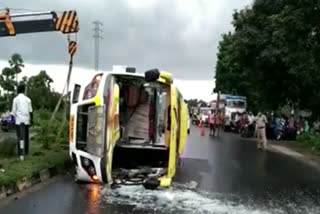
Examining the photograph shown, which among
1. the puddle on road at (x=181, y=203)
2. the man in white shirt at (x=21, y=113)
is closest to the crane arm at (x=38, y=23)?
A: the man in white shirt at (x=21, y=113)

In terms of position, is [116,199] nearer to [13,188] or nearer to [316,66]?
[13,188]

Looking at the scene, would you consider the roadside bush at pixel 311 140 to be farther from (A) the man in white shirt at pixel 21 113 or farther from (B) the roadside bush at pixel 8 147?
(A) the man in white shirt at pixel 21 113

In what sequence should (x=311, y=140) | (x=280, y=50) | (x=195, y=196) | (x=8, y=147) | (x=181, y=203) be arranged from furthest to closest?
(x=311, y=140) < (x=280, y=50) < (x=8, y=147) < (x=195, y=196) < (x=181, y=203)

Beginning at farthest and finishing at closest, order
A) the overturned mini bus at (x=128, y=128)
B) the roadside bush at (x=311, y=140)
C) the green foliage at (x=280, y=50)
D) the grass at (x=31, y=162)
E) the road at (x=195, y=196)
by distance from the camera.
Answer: the roadside bush at (x=311, y=140) → the green foliage at (x=280, y=50) → the grass at (x=31, y=162) → the overturned mini bus at (x=128, y=128) → the road at (x=195, y=196)

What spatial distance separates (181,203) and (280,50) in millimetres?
19750

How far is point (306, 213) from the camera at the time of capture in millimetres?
9977

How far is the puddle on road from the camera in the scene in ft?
31.8

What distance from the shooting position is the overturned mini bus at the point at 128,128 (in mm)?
10750

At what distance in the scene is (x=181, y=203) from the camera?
1026cm

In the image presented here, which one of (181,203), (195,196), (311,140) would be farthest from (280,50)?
(181,203)

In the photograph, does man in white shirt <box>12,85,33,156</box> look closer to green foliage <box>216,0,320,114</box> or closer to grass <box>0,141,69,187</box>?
grass <box>0,141,69,187</box>

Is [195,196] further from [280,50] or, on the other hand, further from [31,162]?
[280,50]

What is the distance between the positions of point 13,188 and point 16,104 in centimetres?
367

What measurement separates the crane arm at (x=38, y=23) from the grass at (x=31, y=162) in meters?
3.12
